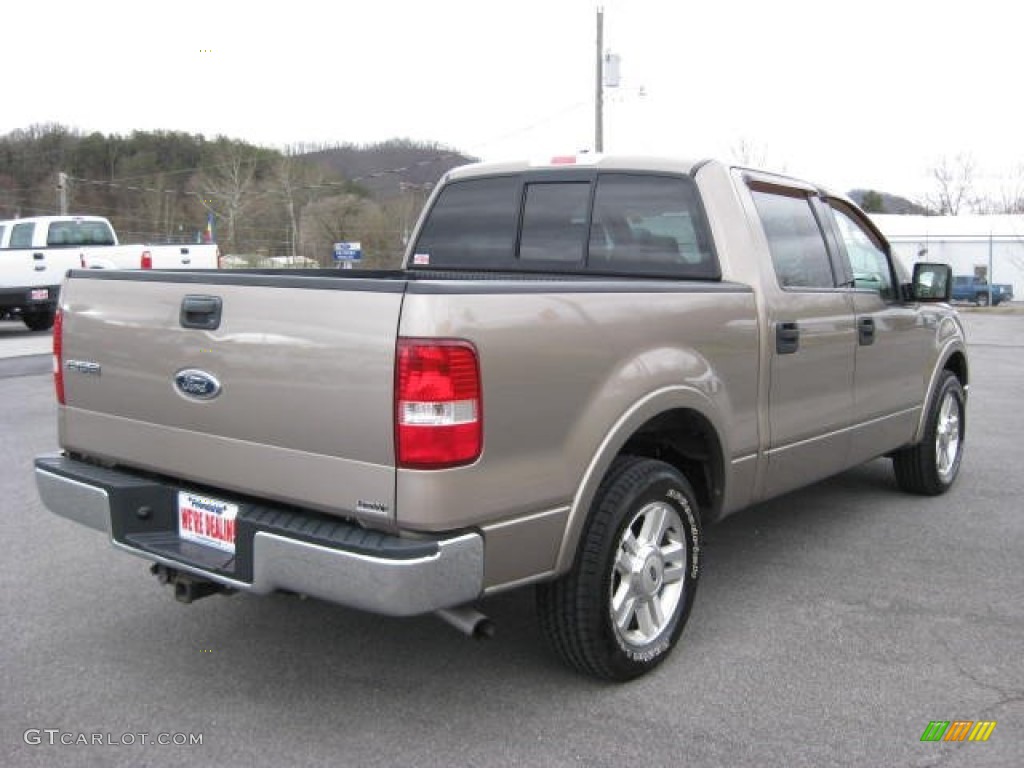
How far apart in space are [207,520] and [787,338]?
252 centimetres

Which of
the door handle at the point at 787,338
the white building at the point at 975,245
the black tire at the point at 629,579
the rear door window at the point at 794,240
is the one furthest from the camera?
the white building at the point at 975,245

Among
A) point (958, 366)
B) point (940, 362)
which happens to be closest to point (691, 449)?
point (940, 362)

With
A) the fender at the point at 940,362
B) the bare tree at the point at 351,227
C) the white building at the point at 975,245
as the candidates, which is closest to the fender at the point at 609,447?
the fender at the point at 940,362

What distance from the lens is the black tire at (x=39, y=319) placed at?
18.0m

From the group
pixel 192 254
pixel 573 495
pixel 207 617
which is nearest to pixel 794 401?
pixel 573 495

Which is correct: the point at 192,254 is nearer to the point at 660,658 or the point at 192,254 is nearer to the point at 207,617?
the point at 207,617

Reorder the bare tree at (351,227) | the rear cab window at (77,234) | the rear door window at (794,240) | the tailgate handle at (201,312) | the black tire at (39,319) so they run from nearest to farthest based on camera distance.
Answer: the tailgate handle at (201,312), the rear door window at (794,240), the black tire at (39,319), the rear cab window at (77,234), the bare tree at (351,227)

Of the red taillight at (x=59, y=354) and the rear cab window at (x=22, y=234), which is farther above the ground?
the rear cab window at (x=22, y=234)

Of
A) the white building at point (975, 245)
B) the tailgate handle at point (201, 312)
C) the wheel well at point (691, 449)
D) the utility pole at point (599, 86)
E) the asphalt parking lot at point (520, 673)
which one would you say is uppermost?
the utility pole at point (599, 86)

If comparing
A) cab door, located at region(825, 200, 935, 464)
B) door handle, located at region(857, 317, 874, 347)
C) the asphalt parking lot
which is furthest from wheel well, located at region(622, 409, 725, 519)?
door handle, located at region(857, 317, 874, 347)

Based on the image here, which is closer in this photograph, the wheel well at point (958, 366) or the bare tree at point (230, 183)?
the wheel well at point (958, 366)

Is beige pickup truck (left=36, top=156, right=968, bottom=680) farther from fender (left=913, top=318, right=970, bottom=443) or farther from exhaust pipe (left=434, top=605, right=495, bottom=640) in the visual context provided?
fender (left=913, top=318, right=970, bottom=443)

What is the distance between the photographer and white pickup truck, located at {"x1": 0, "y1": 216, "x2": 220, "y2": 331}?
16828mm

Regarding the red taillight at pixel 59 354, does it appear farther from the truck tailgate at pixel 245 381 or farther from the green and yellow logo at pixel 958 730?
the green and yellow logo at pixel 958 730
